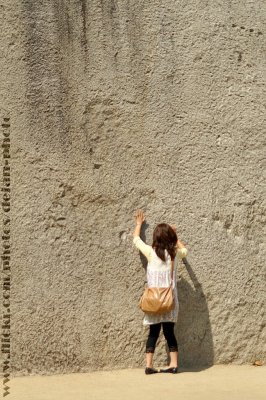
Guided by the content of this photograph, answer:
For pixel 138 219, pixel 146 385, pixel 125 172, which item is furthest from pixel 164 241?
pixel 146 385

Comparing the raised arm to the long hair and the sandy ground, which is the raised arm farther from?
the sandy ground

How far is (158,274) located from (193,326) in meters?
0.64

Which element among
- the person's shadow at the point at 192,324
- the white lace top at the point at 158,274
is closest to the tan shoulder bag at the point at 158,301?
the white lace top at the point at 158,274

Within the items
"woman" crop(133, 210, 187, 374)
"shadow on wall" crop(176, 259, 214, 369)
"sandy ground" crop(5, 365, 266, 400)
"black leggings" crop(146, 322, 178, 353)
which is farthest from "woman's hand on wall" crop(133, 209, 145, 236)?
"sandy ground" crop(5, 365, 266, 400)

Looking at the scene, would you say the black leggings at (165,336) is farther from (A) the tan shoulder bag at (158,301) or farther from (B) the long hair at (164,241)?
(B) the long hair at (164,241)

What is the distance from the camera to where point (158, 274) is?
211 inches

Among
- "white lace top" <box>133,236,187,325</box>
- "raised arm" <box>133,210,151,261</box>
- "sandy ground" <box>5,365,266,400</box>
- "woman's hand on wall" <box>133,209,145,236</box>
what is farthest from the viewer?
"woman's hand on wall" <box>133,209,145,236</box>

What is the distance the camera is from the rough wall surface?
5.55 m

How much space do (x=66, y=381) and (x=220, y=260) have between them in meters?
1.61

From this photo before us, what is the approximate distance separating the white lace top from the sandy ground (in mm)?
435

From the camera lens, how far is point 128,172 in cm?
576

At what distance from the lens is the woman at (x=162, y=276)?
5.35 metres

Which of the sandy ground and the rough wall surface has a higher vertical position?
the rough wall surface

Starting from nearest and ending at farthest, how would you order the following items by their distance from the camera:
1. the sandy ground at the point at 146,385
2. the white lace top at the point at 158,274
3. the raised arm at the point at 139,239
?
the sandy ground at the point at 146,385
the white lace top at the point at 158,274
the raised arm at the point at 139,239
